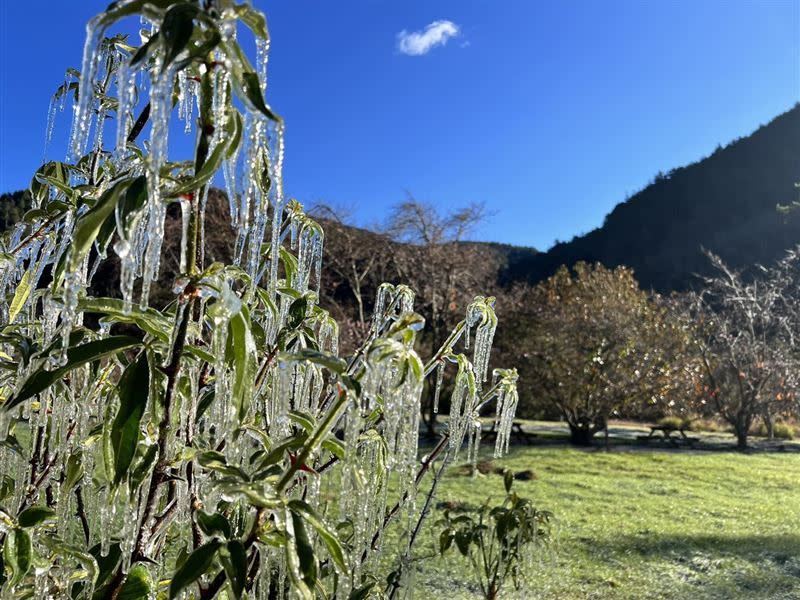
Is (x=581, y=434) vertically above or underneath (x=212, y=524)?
underneath

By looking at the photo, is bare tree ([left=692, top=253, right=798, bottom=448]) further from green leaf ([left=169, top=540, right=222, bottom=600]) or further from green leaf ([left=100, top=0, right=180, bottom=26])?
green leaf ([left=100, top=0, right=180, bottom=26])

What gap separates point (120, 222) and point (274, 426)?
444 millimetres

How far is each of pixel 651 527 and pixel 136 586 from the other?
5.11 metres

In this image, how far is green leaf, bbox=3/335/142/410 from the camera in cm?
54

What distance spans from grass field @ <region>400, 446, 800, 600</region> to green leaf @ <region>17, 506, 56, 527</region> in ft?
6.32

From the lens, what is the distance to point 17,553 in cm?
68

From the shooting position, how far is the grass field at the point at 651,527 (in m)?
3.55

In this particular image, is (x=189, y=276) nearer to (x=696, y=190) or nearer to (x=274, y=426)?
(x=274, y=426)

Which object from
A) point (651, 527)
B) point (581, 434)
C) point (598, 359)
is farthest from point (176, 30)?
point (581, 434)

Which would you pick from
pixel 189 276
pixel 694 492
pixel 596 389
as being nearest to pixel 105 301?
pixel 189 276

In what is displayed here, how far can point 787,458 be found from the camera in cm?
953

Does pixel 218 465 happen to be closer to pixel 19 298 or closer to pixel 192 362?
pixel 192 362

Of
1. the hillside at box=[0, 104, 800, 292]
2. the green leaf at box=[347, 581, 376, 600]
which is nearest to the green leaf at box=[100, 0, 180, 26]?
the green leaf at box=[347, 581, 376, 600]

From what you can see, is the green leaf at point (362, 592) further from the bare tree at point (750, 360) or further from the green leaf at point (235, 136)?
the bare tree at point (750, 360)
